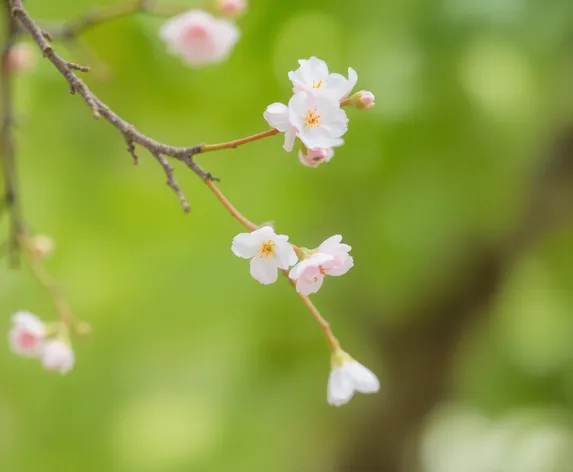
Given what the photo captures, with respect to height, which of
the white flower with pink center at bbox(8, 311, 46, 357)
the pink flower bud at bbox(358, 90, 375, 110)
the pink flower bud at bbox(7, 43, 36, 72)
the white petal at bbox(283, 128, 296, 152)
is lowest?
the white petal at bbox(283, 128, 296, 152)

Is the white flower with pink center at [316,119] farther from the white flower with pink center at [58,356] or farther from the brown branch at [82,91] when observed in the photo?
the white flower with pink center at [58,356]

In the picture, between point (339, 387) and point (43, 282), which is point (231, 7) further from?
point (339, 387)

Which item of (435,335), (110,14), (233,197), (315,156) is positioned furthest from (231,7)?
(435,335)

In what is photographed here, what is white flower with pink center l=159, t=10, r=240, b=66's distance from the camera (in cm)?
94

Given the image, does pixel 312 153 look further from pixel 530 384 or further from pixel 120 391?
pixel 530 384

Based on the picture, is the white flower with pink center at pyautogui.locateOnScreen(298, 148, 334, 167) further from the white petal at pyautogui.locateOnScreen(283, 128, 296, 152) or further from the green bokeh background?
the green bokeh background

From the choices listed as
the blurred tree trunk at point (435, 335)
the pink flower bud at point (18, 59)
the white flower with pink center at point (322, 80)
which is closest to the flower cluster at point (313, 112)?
the white flower with pink center at point (322, 80)

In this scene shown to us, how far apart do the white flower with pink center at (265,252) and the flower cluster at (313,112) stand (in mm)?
68

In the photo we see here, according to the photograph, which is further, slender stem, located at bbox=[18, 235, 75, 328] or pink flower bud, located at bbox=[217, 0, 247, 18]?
pink flower bud, located at bbox=[217, 0, 247, 18]

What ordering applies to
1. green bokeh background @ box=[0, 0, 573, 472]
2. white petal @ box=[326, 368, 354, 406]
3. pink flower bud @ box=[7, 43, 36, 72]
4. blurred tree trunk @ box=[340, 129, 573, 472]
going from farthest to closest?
blurred tree trunk @ box=[340, 129, 573, 472] → green bokeh background @ box=[0, 0, 573, 472] → pink flower bud @ box=[7, 43, 36, 72] → white petal @ box=[326, 368, 354, 406]

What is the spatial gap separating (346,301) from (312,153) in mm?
1679

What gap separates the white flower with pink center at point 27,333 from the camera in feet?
2.66

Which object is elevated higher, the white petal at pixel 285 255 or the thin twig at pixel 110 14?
the thin twig at pixel 110 14

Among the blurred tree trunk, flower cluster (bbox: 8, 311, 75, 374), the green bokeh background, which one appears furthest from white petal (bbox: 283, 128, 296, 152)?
the blurred tree trunk
